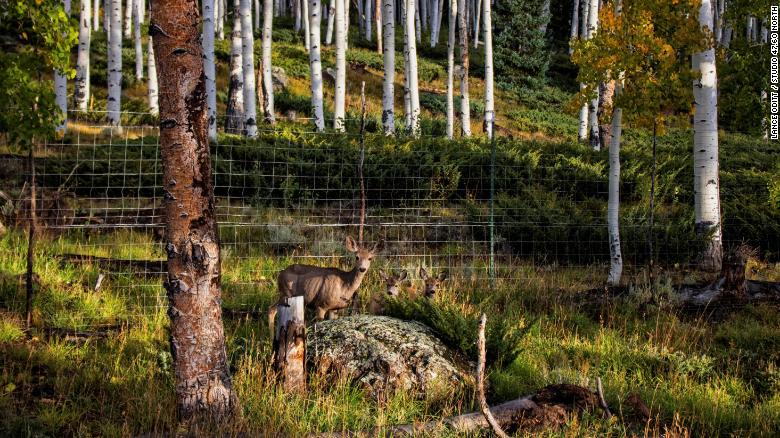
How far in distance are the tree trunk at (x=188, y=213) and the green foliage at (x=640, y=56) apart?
6573 mm

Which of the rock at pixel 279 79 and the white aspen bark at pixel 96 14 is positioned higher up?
the white aspen bark at pixel 96 14

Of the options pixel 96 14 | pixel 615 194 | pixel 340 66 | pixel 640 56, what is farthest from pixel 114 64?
pixel 96 14

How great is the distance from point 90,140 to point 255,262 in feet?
31.3

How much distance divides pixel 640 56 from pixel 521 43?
34123 mm

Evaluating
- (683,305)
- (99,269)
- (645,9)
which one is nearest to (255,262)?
(99,269)

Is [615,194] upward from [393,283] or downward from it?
upward

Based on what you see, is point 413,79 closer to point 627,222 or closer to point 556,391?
point 627,222

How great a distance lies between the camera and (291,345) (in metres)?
5.90

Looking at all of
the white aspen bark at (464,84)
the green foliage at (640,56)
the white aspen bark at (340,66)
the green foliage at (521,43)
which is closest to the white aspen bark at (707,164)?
the green foliage at (640,56)

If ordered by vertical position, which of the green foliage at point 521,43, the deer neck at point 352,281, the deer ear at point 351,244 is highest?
the green foliage at point 521,43

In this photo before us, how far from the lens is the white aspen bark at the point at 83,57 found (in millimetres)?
20484

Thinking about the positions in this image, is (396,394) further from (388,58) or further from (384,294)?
(388,58)

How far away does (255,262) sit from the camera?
10.4 metres

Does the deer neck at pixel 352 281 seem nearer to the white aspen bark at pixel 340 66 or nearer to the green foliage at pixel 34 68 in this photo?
the green foliage at pixel 34 68
